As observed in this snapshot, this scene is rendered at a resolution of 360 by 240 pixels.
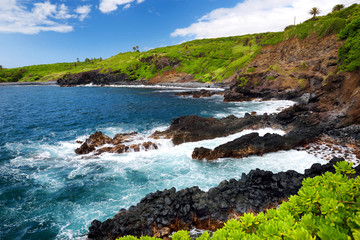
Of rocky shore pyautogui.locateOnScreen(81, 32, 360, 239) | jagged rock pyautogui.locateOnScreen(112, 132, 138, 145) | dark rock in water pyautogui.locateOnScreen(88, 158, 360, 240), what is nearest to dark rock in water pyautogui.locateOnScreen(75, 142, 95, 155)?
jagged rock pyautogui.locateOnScreen(112, 132, 138, 145)

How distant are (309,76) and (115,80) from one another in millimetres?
141079

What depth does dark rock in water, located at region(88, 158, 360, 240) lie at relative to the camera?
44.1 ft

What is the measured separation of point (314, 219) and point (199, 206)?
11119 mm

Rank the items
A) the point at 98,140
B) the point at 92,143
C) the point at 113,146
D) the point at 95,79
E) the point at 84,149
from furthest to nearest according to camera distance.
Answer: the point at 95,79 → the point at 98,140 → the point at 92,143 → the point at 113,146 → the point at 84,149

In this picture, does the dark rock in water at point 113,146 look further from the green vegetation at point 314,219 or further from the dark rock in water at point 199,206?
the green vegetation at point 314,219

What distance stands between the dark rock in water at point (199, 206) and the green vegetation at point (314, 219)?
9339mm

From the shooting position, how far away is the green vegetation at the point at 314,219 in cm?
392

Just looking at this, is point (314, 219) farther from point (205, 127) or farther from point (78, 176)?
point (205, 127)

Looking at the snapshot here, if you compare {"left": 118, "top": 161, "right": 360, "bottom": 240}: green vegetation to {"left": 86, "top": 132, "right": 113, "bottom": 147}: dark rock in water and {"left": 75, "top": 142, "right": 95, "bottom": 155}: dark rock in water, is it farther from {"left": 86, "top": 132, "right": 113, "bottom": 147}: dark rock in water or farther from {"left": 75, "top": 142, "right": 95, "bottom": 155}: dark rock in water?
{"left": 86, "top": 132, "right": 113, "bottom": 147}: dark rock in water

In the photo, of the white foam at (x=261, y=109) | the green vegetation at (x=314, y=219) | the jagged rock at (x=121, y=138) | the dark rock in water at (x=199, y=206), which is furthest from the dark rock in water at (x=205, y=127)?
the green vegetation at (x=314, y=219)

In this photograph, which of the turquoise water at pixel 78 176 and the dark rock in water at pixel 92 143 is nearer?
the turquoise water at pixel 78 176

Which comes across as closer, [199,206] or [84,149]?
[199,206]

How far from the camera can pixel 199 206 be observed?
575 inches

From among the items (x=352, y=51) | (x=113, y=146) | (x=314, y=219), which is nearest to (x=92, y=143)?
(x=113, y=146)
